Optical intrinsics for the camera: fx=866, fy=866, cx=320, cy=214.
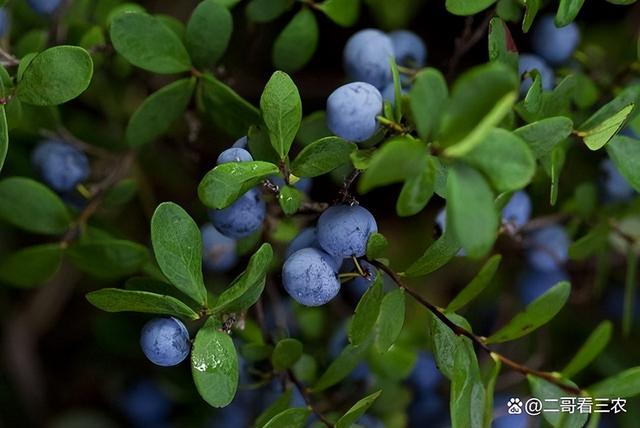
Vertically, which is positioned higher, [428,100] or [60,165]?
[428,100]

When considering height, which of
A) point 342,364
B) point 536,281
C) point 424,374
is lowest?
point 424,374

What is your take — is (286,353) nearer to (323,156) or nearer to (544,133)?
(323,156)

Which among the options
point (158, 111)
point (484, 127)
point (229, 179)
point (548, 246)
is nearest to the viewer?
point (484, 127)

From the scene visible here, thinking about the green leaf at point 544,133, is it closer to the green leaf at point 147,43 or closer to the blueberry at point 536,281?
the green leaf at point 147,43

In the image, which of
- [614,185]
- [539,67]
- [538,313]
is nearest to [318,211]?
[538,313]

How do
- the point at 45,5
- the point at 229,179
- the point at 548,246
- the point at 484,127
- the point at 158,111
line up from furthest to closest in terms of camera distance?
the point at 548,246 → the point at 45,5 → the point at 158,111 → the point at 229,179 → the point at 484,127
